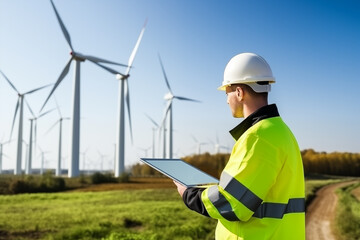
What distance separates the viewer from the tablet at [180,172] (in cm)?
280

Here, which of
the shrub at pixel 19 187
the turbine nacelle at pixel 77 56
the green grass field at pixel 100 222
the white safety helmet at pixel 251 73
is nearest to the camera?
the white safety helmet at pixel 251 73

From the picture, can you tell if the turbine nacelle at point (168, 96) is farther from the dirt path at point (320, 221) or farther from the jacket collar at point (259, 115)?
the jacket collar at point (259, 115)

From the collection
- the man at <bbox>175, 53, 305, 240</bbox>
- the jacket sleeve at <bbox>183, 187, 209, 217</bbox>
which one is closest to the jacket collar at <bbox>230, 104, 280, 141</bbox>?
the man at <bbox>175, 53, 305, 240</bbox>

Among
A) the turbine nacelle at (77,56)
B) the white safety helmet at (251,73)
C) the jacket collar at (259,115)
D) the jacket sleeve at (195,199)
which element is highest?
the turbine nacelle at (77,56)

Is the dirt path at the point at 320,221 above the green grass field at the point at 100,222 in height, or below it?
below

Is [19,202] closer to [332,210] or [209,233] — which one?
[209,233]

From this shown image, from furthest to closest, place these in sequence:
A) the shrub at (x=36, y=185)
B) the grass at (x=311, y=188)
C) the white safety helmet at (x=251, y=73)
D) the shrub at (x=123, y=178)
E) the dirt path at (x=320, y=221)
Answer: the shrub at (x=123, y=178) < the grass at (x=311, y=188) < the shrub at (x=36, y=185) < the dirt path at (x=320, y=221) < the white safety helmet at (x=251, y=73)

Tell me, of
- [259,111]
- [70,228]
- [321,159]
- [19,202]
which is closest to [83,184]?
[19,202]

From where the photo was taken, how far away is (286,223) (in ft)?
7.97

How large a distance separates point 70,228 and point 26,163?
4582 cm

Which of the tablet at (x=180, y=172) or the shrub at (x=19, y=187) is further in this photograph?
the shrub at (x=19, y=187)

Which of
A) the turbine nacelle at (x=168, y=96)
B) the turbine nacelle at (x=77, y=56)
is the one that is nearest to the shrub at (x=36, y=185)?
the turbine nacelle at (x=77, y=56)

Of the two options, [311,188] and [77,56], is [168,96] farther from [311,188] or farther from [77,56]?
[311,188]

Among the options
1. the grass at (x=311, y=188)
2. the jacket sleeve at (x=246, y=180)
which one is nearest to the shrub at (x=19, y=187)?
the grass at (x=311, y=188)
